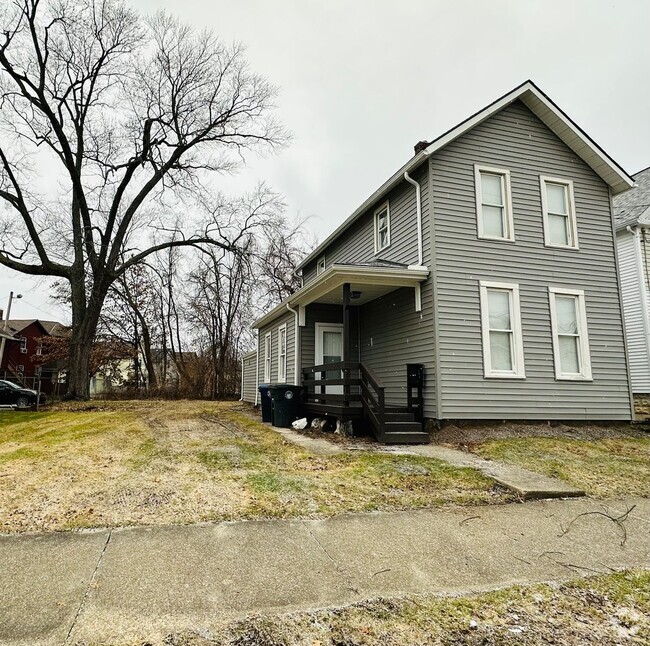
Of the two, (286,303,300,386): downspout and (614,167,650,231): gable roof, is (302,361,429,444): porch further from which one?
(614,167,650,231): gable roof

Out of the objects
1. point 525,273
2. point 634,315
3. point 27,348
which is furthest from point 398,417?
point 27,348

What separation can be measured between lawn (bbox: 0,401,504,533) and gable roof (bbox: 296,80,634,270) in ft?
20.7

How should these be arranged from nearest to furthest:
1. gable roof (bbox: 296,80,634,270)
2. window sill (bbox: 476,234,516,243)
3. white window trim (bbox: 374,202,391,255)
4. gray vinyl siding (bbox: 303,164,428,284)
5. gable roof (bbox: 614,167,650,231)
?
1. gable roof (bbox: 296,80,634,270)
2. window sill (bbox: 476,234,516,243)
3. gray vinyl siding (bbox: 303,164,428,284)
4. white window trim (bbox: 374,202,391,255)
5. gable roof (bbox: 614,167,650,231)

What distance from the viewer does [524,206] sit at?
33.0 feet

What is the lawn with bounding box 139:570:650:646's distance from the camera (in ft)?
7.56

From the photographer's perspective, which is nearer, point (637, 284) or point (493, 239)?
point (493, 239)

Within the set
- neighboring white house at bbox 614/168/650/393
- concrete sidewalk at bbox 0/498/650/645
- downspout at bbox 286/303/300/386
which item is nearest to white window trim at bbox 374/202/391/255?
downspout at bbox 286/303/300/386

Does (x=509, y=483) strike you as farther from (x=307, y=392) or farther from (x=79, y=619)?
(x=307, y=392)

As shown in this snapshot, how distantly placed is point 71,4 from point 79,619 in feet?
75.0

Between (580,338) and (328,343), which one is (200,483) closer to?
(328,343)

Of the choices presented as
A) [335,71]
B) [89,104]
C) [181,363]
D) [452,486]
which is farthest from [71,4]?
[452,486]

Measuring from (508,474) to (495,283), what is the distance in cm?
478

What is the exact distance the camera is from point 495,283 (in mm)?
9484

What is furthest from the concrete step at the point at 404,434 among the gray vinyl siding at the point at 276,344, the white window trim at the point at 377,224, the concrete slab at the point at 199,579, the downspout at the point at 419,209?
the gray vinyl siding at the point at 276,344
